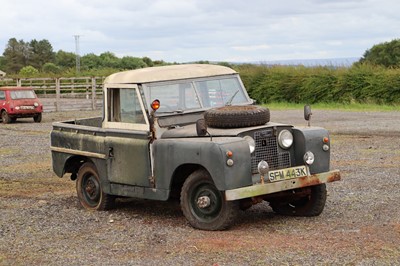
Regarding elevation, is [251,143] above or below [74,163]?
above

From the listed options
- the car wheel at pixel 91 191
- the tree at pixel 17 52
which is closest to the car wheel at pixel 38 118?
the car wheel at pixel 91 191

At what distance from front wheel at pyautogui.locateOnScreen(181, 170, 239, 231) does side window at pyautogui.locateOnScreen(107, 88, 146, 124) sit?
4.17ft

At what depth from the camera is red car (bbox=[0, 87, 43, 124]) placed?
31.0 metres

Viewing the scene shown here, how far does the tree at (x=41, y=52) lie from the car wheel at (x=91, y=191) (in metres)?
91.2

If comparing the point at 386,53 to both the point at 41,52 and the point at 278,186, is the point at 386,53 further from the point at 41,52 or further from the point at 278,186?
the point at 278,186

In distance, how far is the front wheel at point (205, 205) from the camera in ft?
29.7

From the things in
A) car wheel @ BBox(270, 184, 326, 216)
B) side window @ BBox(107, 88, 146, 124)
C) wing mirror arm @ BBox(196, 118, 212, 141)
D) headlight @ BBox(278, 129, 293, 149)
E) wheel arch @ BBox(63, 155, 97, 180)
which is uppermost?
side window @ BBox(107, 88, 146, 124)

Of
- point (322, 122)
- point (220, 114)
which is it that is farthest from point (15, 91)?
point (220, 114)

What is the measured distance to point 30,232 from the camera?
951 cm

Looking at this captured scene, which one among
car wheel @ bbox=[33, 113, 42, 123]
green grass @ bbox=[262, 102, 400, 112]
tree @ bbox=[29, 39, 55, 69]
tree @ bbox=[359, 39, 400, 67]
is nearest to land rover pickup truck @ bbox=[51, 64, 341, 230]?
car wheel @ bbox=[33, 113, 42, 123]

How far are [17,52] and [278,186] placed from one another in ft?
315

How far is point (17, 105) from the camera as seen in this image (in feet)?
102

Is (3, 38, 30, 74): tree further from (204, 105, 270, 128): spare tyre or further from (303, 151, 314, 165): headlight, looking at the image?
(303, 151, 314, 165): headlight

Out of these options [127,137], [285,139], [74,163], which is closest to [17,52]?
[74,163]
